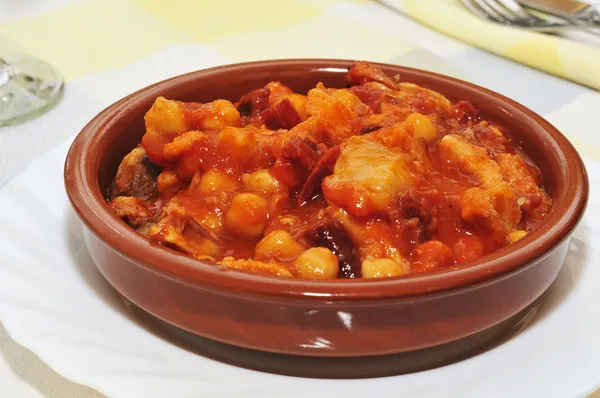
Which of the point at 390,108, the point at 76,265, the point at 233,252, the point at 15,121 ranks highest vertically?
the point at 390,108

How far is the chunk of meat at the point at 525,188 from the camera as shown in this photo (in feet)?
6.55

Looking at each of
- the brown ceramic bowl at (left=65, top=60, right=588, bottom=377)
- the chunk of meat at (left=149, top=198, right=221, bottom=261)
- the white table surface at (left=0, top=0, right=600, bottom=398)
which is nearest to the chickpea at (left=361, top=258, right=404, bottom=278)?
the brown ceramic bowl at (left=65, top=60, right=588, bottom=377)

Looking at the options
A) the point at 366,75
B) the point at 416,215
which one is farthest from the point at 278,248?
the point at 366,75

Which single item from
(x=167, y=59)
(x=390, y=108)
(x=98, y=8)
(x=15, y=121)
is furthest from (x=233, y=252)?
(x=98, y=8)

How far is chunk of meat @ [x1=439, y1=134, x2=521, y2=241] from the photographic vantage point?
70.9 inches

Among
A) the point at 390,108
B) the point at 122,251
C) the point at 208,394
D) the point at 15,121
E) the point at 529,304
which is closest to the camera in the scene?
the point at 208,394

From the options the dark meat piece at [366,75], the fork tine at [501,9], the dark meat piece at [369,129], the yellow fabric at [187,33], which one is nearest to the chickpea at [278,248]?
the dark meat piece at [369,129]

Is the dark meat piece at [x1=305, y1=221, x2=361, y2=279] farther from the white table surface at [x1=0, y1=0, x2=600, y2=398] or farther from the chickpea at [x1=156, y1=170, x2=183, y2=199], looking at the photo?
the white table surface at [x1=0, y1=0, x2=600, y2=398]

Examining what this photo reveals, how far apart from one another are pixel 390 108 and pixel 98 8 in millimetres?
2604

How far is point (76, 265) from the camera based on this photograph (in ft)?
6.52

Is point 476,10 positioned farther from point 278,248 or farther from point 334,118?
point 278,248

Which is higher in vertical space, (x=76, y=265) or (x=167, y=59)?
(x=76, y=265)

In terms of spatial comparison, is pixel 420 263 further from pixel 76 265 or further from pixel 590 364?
pixel 76 265

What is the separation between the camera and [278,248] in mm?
1755
